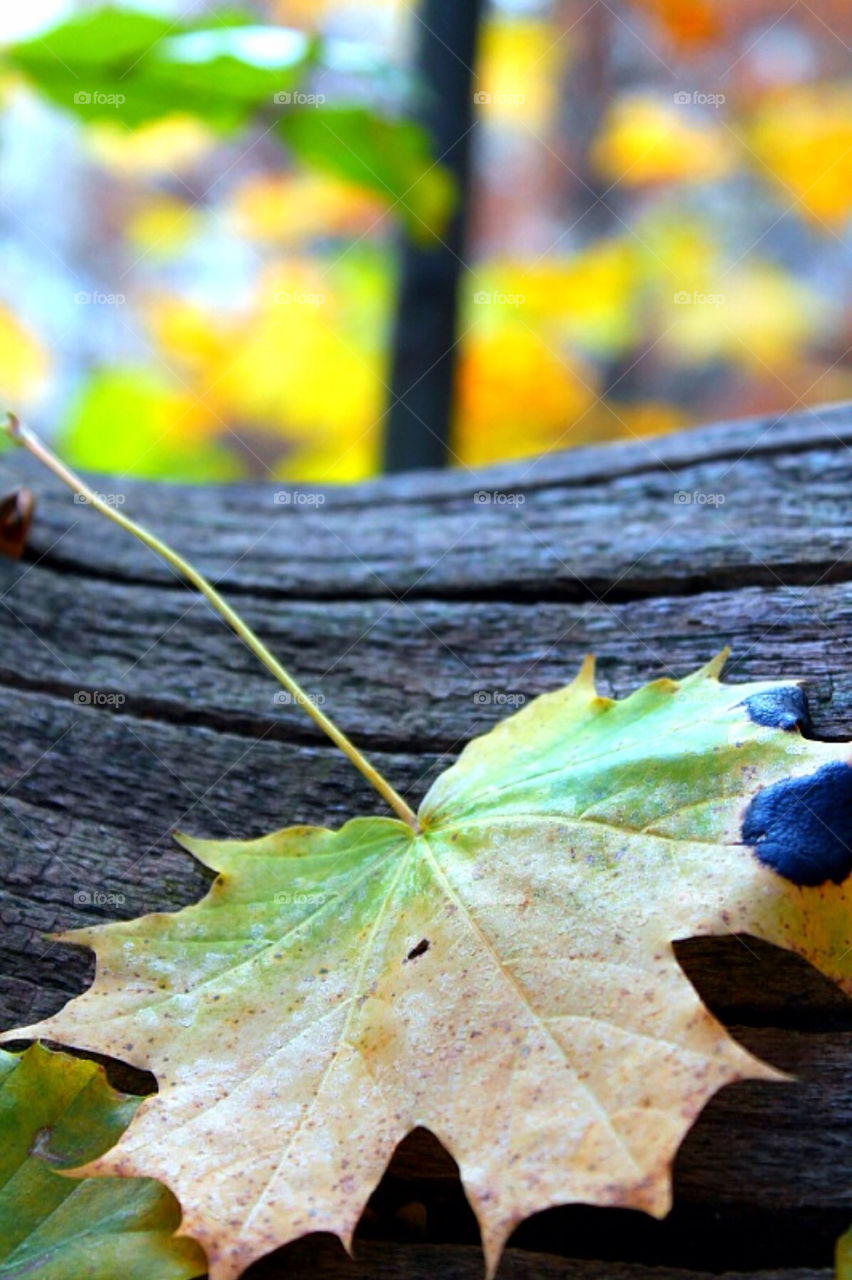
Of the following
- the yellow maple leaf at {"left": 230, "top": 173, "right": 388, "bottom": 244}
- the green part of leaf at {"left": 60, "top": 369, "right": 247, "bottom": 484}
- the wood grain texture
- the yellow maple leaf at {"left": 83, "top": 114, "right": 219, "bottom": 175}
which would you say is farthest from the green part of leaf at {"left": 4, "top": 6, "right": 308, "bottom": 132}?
the yellow maple leaf at {"left": 83, "top": 114, "right": 219, "bottom": 175}

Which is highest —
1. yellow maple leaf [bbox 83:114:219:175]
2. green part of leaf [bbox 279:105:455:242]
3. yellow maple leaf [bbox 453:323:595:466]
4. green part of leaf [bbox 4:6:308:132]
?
yellow maple leaf [bbox 83:114:219:175]

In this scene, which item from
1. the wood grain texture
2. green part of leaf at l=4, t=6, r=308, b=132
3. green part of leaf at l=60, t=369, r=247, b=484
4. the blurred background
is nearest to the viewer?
the wood grain texture

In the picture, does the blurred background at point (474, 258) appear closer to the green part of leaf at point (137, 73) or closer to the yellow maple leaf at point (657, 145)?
the yellow maple leaf at point (657, 145)

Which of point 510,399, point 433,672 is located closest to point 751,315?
point 510,399

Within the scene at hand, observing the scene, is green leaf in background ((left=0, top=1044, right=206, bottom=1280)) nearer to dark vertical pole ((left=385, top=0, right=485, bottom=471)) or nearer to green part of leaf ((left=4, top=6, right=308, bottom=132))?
green part of leaf ((left=4, top=6, right=308, bottom=132))

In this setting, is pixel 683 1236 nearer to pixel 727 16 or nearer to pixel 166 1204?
pixel 166 1204

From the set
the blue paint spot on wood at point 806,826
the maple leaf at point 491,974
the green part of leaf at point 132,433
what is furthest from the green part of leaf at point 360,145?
the green part of leaf at point 132,433

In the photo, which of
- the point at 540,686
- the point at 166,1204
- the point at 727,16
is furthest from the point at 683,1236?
the point at 727,16
